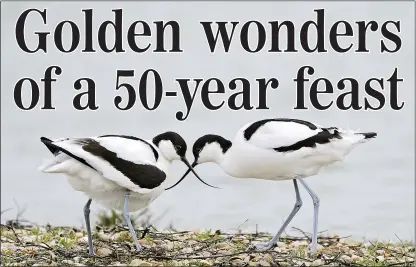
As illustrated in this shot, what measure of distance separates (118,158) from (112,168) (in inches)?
3.7

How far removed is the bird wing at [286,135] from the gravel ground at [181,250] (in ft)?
2.89

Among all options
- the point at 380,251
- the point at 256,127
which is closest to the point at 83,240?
the point at 256,127

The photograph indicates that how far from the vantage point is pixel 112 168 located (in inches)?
325

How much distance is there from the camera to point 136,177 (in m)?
8.38

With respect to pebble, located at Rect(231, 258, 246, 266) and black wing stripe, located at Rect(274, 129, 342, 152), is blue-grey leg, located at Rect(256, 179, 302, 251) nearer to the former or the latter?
black wing stripe, located at Rect(274, 129, 342, 152)

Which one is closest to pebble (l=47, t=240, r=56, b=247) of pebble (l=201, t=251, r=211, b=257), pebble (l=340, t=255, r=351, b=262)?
pebble (l=201, t=251, r=211, b=257)

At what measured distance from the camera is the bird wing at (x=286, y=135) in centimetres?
873

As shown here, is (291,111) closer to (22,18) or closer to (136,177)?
(22,18)

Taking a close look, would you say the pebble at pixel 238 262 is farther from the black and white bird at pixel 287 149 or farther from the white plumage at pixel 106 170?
the white plumage at pixel 106 170

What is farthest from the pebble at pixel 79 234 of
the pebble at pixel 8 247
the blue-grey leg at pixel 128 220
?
the blue-grey leg at pixel 128 220

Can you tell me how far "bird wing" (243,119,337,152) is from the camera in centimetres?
873

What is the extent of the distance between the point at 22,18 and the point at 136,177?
4014mm

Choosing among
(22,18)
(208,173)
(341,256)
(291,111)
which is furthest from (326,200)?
(341,256)

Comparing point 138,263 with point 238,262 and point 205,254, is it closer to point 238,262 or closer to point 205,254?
point 205,254
